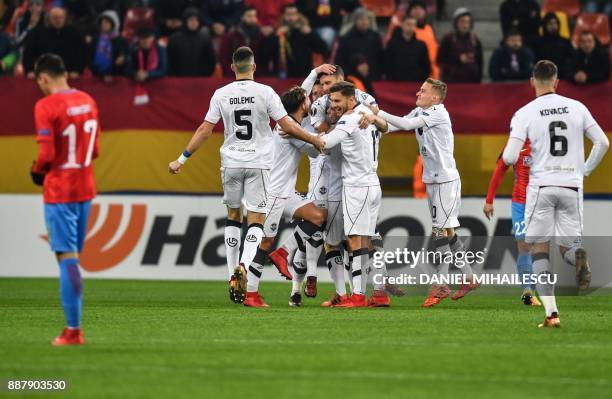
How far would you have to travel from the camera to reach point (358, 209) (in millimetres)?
14609

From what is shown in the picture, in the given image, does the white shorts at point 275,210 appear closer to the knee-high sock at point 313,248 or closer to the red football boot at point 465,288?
the knee-high sock at point 313,248

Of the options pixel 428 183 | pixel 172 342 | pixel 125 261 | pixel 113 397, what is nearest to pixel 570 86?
pixel 428 183

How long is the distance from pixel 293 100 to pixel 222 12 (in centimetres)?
952

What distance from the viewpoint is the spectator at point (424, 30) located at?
73.9 feet

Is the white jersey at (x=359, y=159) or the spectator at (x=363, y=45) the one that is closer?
the white jersey at (x=359, y=159)

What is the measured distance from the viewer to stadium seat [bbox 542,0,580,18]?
25.9 metres

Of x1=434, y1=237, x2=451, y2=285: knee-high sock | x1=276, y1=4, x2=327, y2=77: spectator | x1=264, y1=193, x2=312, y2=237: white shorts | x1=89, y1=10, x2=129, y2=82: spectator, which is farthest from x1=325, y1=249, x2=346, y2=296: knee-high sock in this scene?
x1=89, y1=10, x2=129, y2=82: spectator

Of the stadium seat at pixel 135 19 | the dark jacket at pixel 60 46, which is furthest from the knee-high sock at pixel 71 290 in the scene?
the stadium seat at pixel 135 19

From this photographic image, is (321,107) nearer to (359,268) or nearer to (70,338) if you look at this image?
(359,268)

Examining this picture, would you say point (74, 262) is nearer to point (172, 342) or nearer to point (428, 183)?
point (172, 342)

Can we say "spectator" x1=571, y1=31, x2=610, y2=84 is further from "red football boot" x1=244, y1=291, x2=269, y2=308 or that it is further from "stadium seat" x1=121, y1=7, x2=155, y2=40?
"stadium seat" x1=121, y1=7, x2=155, y2=40

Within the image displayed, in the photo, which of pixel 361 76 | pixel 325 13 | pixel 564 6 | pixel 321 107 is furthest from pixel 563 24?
pixel 321 107

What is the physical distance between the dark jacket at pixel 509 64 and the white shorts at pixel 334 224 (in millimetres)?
7638

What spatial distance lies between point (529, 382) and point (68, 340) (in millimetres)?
3832
